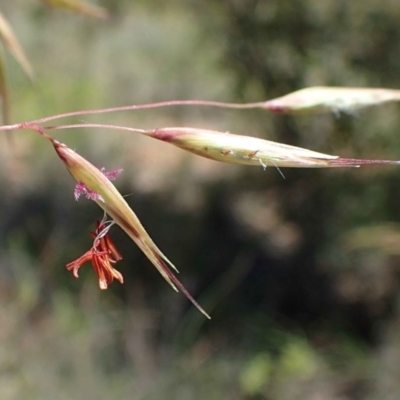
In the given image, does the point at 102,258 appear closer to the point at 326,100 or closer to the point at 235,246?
the point at 326,100

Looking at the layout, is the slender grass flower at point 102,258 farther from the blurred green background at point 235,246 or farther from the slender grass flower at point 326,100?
the blurred green background at point 235,246

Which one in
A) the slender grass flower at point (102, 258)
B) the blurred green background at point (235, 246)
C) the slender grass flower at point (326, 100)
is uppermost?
the slender grass flower at point (102, 258)

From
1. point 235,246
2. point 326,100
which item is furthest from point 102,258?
point 235,246

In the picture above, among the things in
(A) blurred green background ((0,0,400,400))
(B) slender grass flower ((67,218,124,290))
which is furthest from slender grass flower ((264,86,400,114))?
(A) blurred green background ((0,0,400,400))

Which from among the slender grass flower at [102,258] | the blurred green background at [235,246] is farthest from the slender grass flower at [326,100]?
the blurred green background at [235,246]

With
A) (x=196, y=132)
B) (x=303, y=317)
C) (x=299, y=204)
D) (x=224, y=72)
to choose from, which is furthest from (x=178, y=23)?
(x=196, y=132)

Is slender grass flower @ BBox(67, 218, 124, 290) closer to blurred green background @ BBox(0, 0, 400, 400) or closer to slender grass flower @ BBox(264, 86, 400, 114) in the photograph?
slender grass flower @ BBox(264, 86, 400, 114)

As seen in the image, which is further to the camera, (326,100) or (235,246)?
Result: (235,246)

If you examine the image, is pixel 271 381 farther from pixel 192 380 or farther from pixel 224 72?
pixel 224 72

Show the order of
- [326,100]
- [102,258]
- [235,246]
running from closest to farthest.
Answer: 1. [102,258]
2. [326,100]
3. [235,246]
